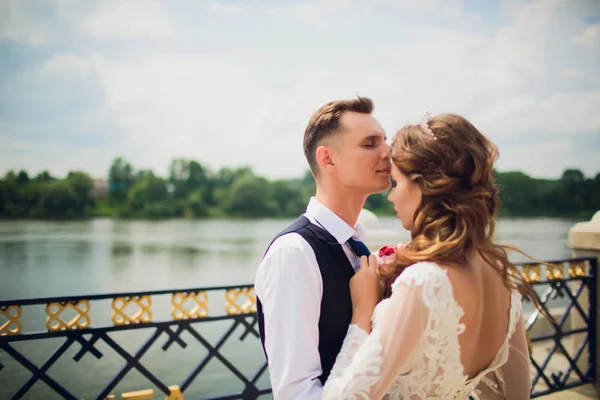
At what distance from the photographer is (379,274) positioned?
5.82ft

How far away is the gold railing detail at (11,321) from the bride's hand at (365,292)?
1.94m

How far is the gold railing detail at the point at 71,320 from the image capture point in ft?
8.68

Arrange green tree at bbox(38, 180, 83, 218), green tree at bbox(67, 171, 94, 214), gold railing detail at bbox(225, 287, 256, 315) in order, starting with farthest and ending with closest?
green tree at bbox(67, 171, 94, 214) < green tree at bbox(38, 180, 83, 218) < gold railing detail at bbox(225, 287, 256, 315)

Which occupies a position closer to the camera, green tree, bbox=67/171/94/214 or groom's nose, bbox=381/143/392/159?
groom's nose, bbox=381/143/392/159

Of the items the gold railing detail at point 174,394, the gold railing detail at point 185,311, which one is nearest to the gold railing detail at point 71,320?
the gold railing detail at point 185,311

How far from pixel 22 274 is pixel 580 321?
38.2 meters

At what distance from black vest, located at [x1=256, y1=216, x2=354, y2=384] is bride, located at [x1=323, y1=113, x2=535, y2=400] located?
0.19 feet

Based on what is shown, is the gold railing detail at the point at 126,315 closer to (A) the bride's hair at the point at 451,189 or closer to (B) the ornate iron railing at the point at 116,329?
(B) the ornate iron railing at the point at 116,329

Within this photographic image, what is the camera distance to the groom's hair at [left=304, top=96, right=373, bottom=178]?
2045 mm

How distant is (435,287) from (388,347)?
0.79 feet

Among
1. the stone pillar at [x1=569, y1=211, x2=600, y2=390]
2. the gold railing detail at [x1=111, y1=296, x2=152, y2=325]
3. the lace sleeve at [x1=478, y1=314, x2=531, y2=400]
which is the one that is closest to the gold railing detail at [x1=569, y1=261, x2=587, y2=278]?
the stone pillar at [x1=569, y1=211, x2=600, y2=390]

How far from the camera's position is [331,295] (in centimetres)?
176

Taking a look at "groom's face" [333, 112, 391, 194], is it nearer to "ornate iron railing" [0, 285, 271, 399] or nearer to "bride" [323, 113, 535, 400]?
"bride" [323, 113, 535, 400]

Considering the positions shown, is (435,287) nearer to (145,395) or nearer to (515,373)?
(515,373)
